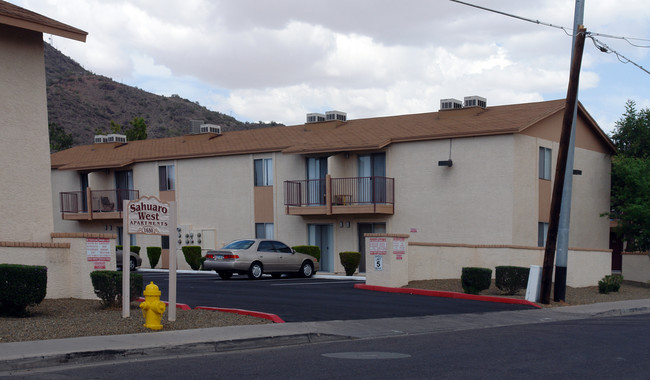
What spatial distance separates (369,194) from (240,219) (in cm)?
705

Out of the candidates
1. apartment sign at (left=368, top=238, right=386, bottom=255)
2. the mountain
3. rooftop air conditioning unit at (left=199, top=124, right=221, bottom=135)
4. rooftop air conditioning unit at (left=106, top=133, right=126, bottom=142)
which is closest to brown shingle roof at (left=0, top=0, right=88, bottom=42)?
apartment sign at (left=368, top=238, right=386, bottom=255)

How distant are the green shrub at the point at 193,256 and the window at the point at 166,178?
3909 millimetres

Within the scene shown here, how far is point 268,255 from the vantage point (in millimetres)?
26906

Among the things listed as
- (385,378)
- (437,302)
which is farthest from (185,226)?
(385,378)

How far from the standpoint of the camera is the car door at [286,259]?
27391 millimetres

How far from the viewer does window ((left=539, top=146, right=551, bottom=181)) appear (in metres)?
28.6

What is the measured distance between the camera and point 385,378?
8953mm

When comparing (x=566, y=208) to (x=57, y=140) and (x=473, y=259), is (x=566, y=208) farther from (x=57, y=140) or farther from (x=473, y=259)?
(x=57, y=140)

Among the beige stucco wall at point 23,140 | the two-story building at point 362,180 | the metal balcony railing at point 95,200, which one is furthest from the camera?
the metal balcony railing at point 95,200

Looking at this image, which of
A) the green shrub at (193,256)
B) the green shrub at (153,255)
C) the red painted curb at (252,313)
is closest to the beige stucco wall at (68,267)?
the red painted curb at (252,313)

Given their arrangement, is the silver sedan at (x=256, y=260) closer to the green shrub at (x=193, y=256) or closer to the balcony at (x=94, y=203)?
the green shrub at (x=193, y=256)

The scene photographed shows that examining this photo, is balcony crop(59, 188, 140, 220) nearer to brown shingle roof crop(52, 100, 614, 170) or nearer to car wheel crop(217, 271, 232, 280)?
brown shingle roof crop(52, 100, 614, 170)

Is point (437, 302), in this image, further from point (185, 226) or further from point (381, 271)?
point (185, 226)

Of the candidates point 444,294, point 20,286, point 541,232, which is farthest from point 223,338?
point 541,232
